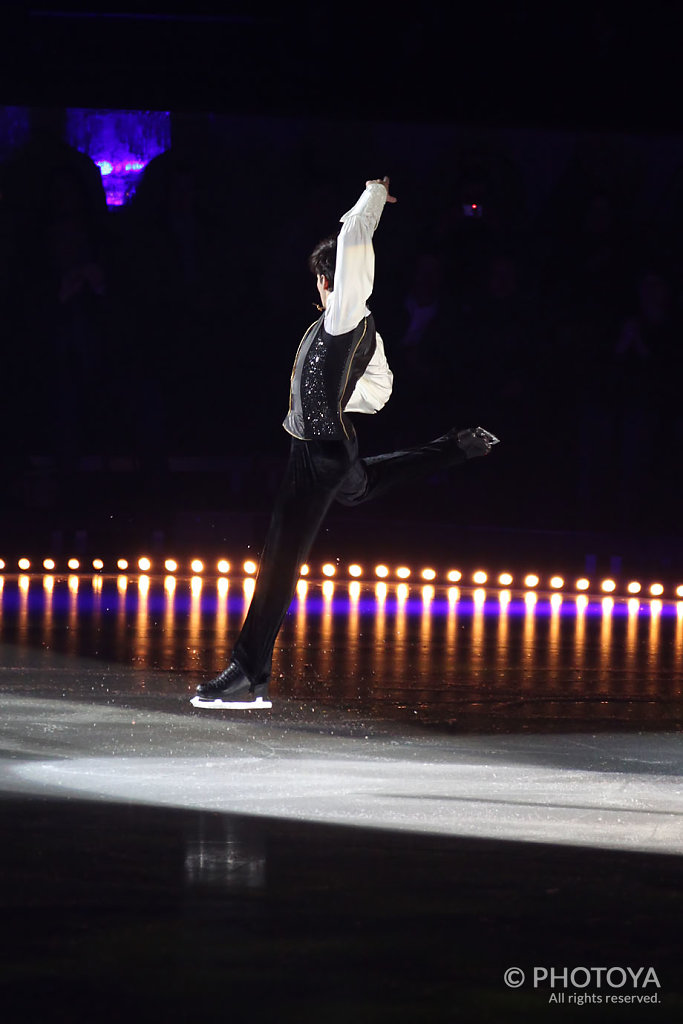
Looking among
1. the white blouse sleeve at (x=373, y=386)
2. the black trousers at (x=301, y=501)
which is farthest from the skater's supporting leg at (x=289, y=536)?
the white blouse sleeve at (x=373, y=386)

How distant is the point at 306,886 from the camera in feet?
12.1

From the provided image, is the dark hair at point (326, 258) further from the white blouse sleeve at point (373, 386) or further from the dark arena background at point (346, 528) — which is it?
the dark arena background at point (346, 528)

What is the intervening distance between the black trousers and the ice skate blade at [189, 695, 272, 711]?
0.25 feet

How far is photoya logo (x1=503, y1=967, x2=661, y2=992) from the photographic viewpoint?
3092mm

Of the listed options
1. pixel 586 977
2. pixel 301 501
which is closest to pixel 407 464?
pixel 301 501

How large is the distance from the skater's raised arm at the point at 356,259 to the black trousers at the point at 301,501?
1.44ft

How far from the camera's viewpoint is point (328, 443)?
582 cm

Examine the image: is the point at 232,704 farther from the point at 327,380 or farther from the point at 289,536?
the point at 327,380

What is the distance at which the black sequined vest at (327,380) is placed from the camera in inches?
227

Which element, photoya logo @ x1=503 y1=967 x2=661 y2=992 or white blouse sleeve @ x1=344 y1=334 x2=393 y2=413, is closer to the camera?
photoya logo @ x1=503 y1=967 x2=661 y2=992

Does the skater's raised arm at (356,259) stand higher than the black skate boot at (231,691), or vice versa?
the skater's raised arm at (356,259)

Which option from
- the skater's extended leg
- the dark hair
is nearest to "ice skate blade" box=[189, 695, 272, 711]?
the skater's extended leg

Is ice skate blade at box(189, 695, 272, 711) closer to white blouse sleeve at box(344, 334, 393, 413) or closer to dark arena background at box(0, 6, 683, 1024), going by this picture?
dark arena background at box(0, 6, 683, 1024)

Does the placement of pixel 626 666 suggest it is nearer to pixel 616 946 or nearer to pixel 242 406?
pixel 616 946
